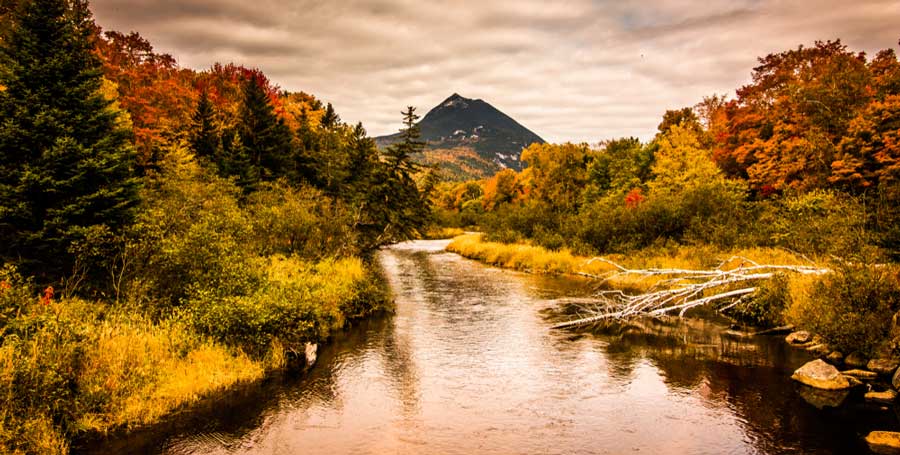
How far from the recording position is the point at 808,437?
11156mm

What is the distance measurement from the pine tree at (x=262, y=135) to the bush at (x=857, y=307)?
39.0m

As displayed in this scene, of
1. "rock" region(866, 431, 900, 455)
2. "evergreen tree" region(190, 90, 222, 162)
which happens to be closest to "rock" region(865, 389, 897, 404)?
"rock" region(866, 431, 900, 455)

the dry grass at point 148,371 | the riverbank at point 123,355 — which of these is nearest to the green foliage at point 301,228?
the riverbank at point 123,355

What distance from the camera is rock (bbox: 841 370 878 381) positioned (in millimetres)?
14016

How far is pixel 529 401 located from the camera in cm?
1351

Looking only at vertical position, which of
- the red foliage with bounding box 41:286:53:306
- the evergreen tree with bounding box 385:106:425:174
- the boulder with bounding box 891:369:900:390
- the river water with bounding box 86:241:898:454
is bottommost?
the river water with bounding box 86:241:898:454

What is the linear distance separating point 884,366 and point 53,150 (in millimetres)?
25757

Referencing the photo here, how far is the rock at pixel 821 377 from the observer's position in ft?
44.9

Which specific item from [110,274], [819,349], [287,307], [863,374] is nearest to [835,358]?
[819,349]

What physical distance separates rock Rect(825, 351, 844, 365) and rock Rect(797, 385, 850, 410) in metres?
2.68

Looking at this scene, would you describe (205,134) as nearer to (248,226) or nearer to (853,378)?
(248,226)

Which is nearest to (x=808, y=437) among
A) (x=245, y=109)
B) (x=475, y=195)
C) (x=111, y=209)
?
(x=111, y=209)

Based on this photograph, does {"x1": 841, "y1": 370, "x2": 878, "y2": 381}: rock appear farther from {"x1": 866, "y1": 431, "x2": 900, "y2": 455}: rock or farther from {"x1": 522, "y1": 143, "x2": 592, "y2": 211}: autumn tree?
{"x1": 522, "y1": 143, "x2": 592, "y2": 211}: autumn tree

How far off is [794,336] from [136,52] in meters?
60.2
